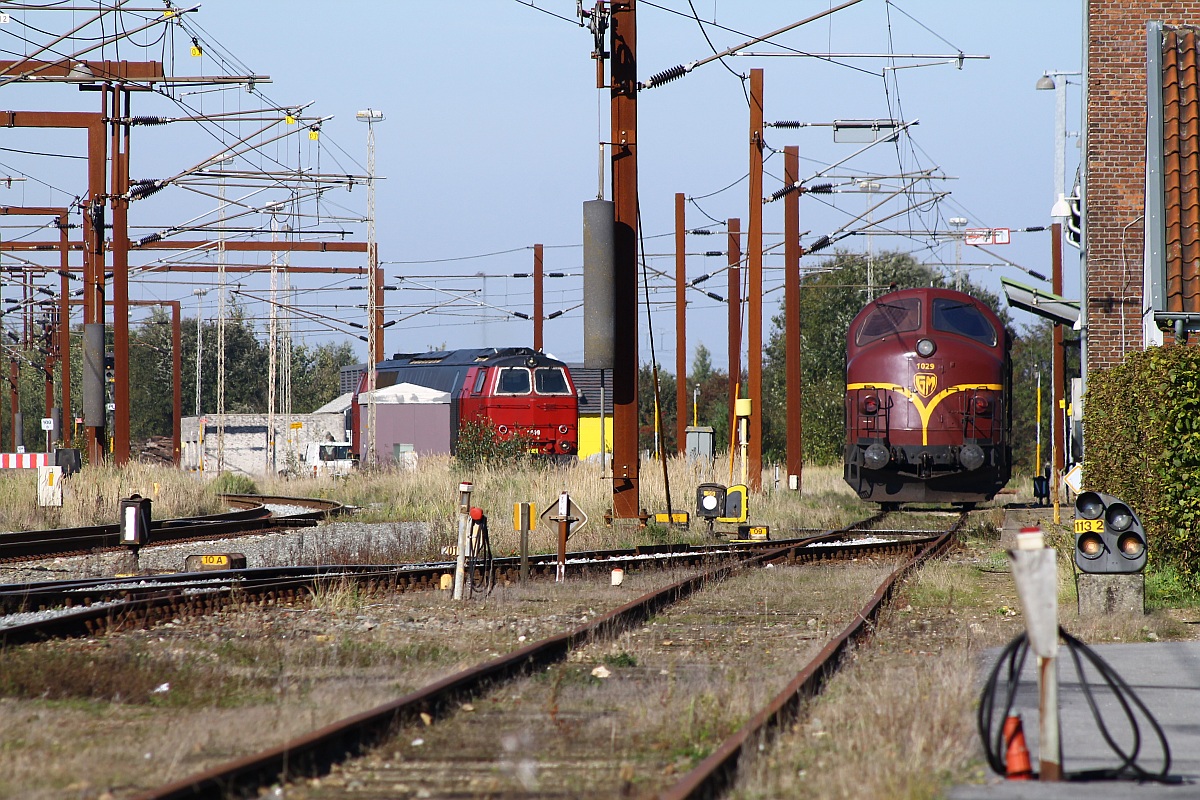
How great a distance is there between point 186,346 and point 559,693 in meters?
91.0

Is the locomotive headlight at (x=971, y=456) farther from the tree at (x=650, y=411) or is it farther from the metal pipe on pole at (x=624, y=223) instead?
the tree at (x=650, y=411)

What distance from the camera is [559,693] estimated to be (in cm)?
720

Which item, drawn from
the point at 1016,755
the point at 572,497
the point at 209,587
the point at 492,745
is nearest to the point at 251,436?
the point at 572,497

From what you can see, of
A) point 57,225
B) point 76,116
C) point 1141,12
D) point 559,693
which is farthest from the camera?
point 57,225

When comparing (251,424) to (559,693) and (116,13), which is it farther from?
(559,693)

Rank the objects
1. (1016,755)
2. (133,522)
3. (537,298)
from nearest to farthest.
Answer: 1. (1016,755)
2. (133,522)
3. (537,298)

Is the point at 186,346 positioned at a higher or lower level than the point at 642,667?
higher

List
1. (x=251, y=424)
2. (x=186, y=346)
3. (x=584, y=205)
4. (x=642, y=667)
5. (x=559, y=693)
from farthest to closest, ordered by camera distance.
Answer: (x=186, y=346)
(x=251, y=424)
(x=584, y=205)
(x=642, y=667)
(x=559, y=693)

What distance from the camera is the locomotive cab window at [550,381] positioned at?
33469 millimetres

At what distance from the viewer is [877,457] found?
21438 millimetres

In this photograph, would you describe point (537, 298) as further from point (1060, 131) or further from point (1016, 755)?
point (1016, 755)

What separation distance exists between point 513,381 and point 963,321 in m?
13.7

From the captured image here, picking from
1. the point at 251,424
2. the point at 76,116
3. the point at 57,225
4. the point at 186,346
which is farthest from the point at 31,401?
the point at 76,116

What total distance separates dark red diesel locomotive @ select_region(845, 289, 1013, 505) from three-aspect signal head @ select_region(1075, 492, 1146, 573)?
1083cm
